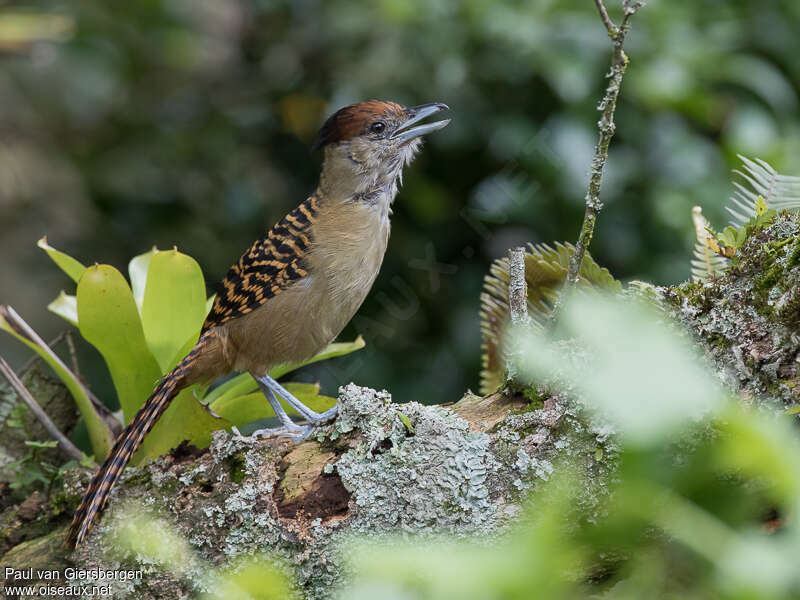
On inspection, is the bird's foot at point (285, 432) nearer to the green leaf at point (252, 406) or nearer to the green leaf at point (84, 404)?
the green leaf at point (252, 406)

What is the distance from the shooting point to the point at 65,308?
2465mm

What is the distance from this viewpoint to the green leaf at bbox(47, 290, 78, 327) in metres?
2.41

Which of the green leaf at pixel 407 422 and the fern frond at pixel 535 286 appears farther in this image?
the fern frond at pixel 535 286

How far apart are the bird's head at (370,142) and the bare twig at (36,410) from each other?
111 cm

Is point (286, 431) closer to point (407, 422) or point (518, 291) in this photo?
point (407, 422)

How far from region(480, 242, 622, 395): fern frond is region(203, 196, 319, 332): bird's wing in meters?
0.59

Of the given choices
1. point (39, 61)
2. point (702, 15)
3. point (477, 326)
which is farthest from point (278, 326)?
point (39, 61)

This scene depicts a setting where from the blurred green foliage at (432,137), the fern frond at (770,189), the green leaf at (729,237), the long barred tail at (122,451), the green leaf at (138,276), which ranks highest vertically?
the blurred green foliage at (432,137)

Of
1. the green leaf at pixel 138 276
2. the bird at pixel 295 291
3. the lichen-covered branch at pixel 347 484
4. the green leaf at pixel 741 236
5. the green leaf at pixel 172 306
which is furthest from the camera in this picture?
the green leaf at pixel 138 276

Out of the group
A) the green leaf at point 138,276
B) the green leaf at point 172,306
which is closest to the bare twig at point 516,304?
the green leaf at point 172,306

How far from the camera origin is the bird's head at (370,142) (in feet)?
8.82

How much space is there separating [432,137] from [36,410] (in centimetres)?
205

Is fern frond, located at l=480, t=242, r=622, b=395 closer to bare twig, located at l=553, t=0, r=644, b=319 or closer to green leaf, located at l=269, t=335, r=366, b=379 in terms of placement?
bare twig, located at l=553, t=0, r=644, b=319

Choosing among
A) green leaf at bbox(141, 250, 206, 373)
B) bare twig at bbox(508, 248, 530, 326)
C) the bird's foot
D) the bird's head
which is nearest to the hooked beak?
the bird's head
